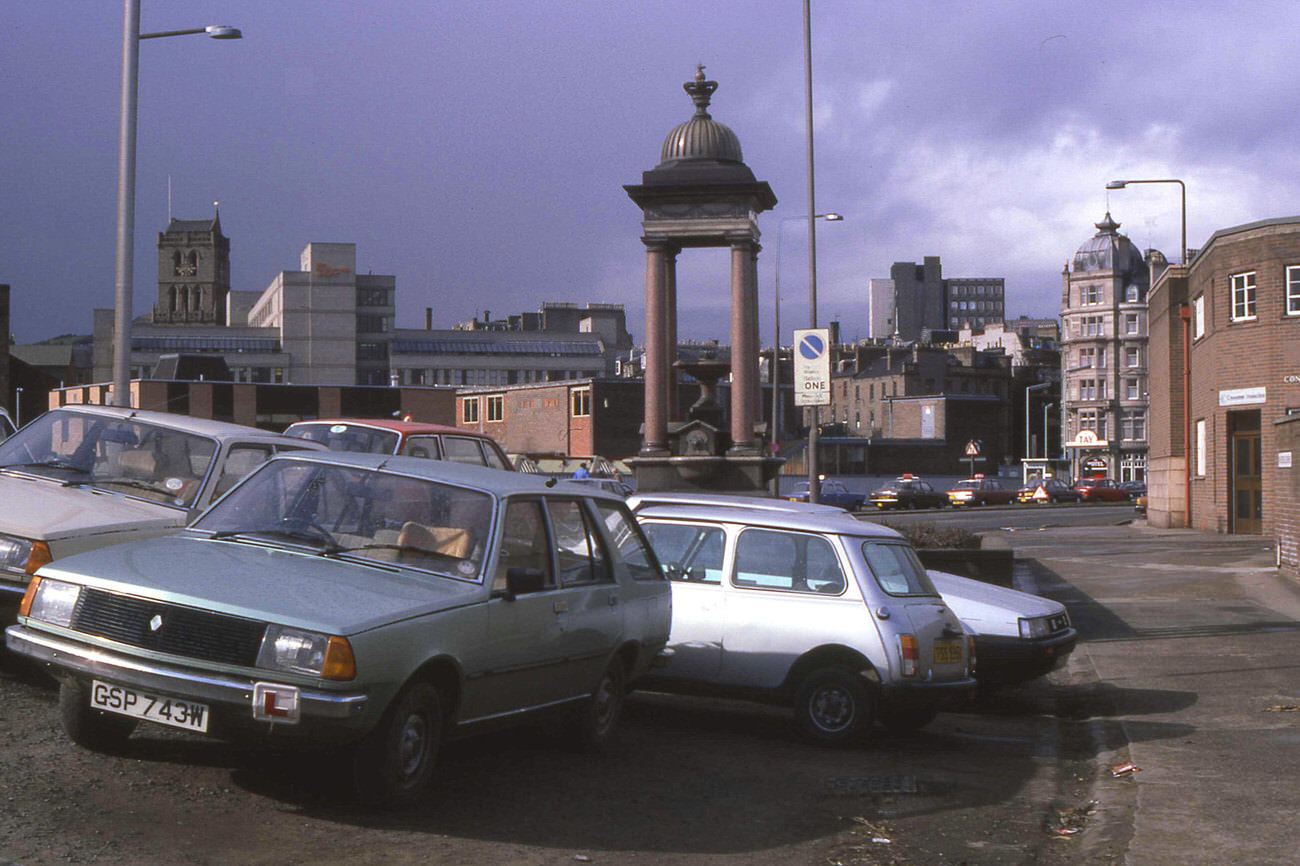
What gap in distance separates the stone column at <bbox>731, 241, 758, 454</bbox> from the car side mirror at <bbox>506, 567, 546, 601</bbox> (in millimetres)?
22796

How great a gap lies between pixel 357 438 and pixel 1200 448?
30.7 m

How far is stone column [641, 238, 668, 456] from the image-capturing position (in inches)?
1212

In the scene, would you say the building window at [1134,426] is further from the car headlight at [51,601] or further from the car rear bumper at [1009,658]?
the car headlight at [51,601]

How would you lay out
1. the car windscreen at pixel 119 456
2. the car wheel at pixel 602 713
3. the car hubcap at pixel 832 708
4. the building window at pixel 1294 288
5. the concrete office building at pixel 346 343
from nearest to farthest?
1. the car wheel at pixel 602 713
2. the car hubcap at pixel 832 708
3. the car windscreen at pixel 119 456
4. the building window at pixel 1294 288
5. the concrete office building at pixel 346 343

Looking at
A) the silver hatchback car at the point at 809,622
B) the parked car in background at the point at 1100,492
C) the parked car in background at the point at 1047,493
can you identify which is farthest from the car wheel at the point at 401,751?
the parked car in background at the point at 1100,492

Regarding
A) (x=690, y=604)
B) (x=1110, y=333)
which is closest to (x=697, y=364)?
(x=690, y=604)

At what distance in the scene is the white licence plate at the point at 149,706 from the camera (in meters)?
6.05

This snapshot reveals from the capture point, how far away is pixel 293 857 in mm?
5805

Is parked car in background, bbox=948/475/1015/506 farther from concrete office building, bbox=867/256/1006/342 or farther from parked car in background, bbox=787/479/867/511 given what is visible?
concrete office building, bbox=867/256/1006/342

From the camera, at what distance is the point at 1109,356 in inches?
4734

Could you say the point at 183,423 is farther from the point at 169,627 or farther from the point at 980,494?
the point at 980,494

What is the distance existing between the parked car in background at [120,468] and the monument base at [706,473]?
18.7 meters

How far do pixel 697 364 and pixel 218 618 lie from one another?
2359cm

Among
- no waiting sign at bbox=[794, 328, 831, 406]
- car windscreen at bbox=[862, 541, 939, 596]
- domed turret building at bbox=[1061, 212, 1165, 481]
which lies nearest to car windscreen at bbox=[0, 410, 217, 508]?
car windscreen at bbox=[862, 541, 939, 596]
